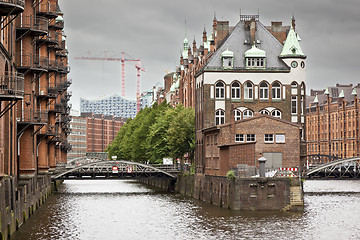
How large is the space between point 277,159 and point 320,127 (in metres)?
129

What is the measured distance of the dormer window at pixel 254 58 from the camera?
254 feet

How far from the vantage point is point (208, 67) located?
76.5 meters

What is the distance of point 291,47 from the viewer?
78188 millimetres

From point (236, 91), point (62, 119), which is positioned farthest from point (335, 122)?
point (236, 91)

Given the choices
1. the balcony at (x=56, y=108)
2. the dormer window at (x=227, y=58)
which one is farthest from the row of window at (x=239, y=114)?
the balcony at (x=56, y=108)

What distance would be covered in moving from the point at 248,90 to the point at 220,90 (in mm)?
2913

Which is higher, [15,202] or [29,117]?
[29,117]

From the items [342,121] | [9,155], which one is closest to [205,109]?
[9,155]

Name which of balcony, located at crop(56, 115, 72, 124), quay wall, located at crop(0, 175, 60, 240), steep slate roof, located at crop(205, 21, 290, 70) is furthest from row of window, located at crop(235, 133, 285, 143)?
balcony, located at crop(56, 115, 72, 124)

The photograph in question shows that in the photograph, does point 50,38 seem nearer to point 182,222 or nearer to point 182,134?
point 182,134

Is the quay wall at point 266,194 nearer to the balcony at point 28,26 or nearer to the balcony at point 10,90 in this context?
the balcony at point 28,26

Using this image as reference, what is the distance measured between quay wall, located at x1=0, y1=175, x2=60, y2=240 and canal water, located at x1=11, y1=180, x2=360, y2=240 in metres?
0.66

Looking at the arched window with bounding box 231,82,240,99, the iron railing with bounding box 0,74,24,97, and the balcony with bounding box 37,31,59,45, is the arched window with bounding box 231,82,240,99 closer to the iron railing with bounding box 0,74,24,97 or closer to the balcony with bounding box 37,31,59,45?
the balcony with bounding box 37,31,59,45

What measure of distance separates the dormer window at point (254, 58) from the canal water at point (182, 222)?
1531 centimetres
